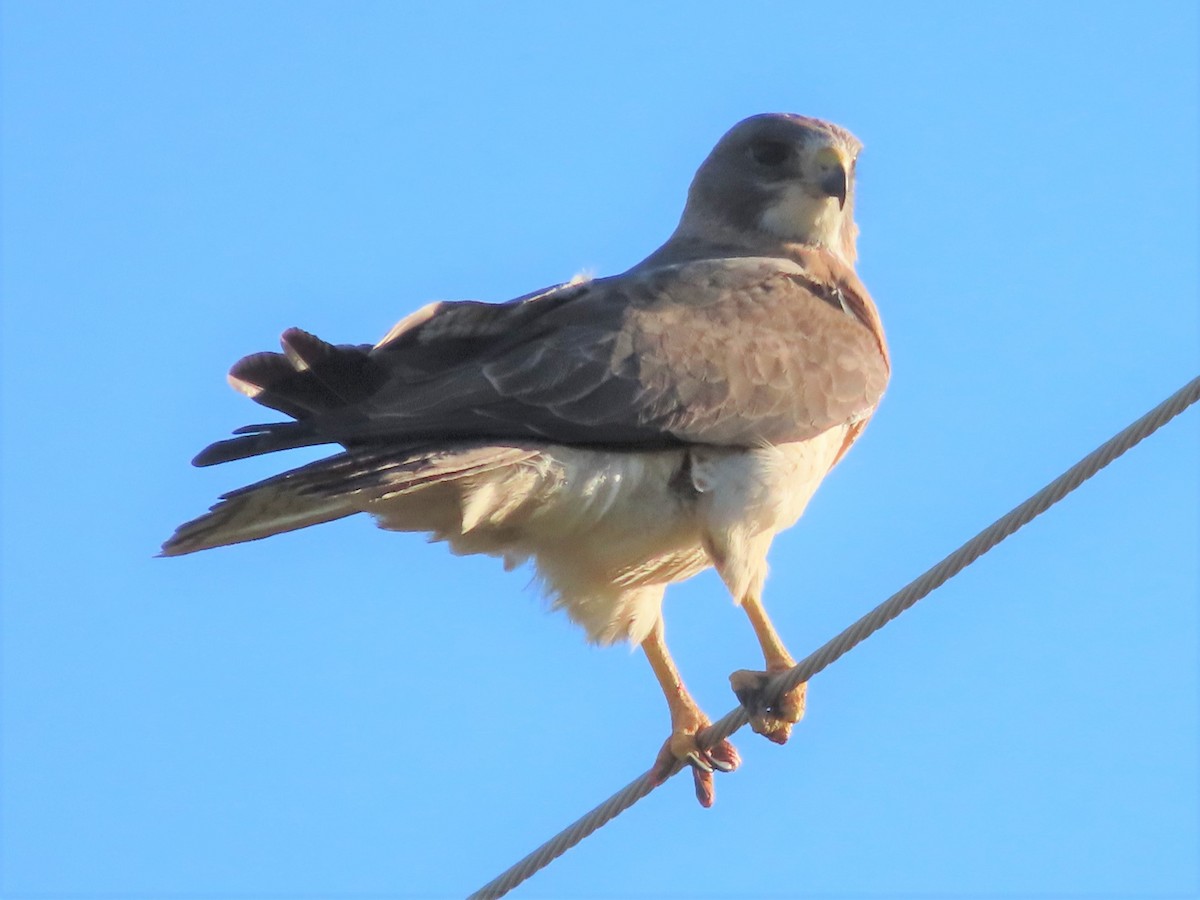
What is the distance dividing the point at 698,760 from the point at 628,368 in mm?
1587

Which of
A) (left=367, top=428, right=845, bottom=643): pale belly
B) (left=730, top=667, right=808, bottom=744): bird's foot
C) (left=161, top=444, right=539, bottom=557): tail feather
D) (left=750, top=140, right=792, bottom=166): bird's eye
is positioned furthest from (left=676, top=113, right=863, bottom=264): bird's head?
(left=161, top=444, right=539, bottom=557): tail feather

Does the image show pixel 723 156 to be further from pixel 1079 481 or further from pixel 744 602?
pixel 1079 481

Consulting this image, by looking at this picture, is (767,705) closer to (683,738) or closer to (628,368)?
(683,738)

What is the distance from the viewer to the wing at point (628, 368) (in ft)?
20.5

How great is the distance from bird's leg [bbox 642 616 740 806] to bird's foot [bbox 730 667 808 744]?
39 cm

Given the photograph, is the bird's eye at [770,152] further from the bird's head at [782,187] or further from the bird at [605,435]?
the bird at [605,435]

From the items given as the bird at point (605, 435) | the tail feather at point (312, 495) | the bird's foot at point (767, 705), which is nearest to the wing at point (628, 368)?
the bird at point (605, 435)

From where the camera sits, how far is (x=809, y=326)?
7289mm

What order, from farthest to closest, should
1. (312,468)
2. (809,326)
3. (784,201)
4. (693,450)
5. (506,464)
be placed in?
1. (784,201)
2. (809,326)
3. (693,450)
4. (506,464)
5. (312,468)

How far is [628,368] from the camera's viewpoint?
6.57 metres

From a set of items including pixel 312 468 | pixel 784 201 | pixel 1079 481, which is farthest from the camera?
pixel 784 201

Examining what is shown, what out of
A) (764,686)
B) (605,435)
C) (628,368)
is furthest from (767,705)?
(628,368)

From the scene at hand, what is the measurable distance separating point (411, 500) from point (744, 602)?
138cm

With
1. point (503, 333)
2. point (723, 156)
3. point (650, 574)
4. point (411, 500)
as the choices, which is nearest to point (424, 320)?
point (503, 333)
